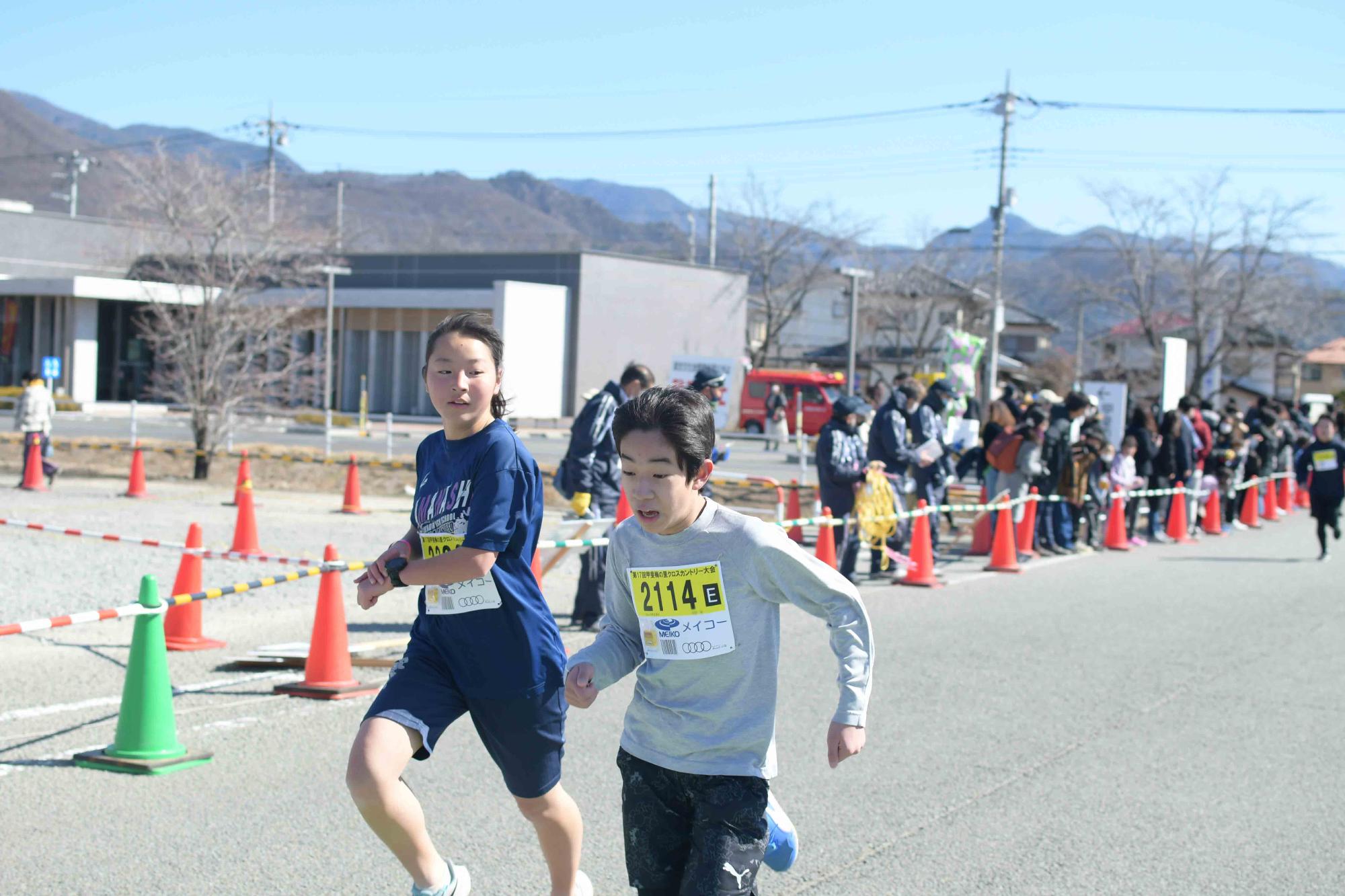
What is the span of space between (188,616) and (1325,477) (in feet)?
42.1

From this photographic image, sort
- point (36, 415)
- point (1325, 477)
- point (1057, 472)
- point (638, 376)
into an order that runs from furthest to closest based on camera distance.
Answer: point (36, 415)
point (1325, 477)
point (1057, 472)
point (638, 376)

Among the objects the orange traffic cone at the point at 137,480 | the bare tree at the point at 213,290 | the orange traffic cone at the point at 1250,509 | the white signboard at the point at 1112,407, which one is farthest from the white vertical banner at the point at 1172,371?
the orange traffic cone at the point at 137,480

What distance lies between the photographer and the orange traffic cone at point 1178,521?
17594mm

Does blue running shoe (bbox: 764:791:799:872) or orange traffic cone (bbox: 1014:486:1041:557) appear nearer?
blue running shoe (bbox: 764:791:799:872)

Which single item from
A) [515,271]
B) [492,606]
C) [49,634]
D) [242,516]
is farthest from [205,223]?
[515,271]

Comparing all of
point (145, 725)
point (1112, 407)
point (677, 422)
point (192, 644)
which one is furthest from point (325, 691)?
A: point (1112, 407)

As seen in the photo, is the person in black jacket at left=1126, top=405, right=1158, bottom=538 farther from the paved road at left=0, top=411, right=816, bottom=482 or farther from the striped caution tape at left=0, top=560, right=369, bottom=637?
the striped caution tape at left=0, top=560, right=369, bottom=637

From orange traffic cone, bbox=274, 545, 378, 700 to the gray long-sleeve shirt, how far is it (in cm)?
416

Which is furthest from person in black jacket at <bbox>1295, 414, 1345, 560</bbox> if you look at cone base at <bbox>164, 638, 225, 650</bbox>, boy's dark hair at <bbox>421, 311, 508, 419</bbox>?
boy's dark hair at <bbox>421, 311, 508, 419</bbox>

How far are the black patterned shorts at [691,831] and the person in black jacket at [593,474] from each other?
5977 mm

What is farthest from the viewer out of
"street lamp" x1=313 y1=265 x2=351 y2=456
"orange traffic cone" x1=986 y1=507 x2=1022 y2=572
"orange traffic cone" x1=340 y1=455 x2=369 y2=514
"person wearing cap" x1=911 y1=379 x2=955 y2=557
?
"street lamp" x1=313 y1=265 x2=351 y2=456

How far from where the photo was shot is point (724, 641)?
3307 millimetres

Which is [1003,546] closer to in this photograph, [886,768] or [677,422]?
[886,768]

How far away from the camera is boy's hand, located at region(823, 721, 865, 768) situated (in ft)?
10.3
